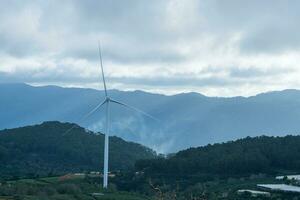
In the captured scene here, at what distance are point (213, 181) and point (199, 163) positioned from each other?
16.2 meters

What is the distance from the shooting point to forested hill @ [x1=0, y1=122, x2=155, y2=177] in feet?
558

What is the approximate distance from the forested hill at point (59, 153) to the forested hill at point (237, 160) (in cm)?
3366

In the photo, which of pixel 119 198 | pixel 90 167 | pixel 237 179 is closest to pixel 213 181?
pixel 237 179

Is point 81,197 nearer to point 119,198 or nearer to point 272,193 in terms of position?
point 119,198

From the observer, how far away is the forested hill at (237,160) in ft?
395

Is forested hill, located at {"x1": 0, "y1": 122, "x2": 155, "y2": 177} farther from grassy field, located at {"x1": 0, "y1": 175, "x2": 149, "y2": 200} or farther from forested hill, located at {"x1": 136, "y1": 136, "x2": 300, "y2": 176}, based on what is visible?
grassy field, located at {"x1": 0, "y1": 175, "x2": 149, "y2": 200}

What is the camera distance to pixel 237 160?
A: 123 m

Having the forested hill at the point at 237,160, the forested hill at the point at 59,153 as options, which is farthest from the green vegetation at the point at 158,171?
the forested hill at the point at 59,153

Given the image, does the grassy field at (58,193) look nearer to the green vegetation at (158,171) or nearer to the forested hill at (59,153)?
the green vegetation at (158,171)

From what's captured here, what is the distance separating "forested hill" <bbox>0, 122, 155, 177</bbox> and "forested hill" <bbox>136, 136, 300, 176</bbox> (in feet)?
110

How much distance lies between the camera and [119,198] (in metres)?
80.4

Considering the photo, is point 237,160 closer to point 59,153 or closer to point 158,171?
point 158,171

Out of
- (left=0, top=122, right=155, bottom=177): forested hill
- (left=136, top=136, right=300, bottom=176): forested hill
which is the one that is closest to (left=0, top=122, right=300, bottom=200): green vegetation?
(left=136, top=136, right=300, bottom=176): forested hill

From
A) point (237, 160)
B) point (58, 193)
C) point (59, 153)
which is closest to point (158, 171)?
point (237, 160)
